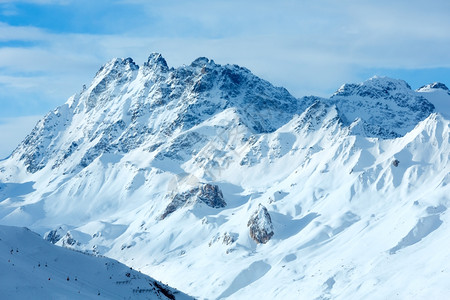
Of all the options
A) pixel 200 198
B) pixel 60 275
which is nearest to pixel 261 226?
pixel 200 198

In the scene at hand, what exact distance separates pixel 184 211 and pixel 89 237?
36.0 m

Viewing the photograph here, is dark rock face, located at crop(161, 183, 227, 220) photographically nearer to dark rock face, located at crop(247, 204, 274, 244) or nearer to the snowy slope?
dark rock face, located at crop(247, 204, 274, 244)

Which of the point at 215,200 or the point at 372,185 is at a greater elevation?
the point at 215,200

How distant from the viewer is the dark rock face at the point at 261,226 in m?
150

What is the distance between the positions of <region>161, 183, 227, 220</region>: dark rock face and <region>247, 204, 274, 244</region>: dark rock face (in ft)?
124

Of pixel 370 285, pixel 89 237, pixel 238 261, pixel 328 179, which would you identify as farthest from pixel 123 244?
pixel 370 285

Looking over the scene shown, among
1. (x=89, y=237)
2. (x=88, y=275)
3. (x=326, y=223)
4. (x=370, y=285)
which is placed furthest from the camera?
(x=89, y=237)

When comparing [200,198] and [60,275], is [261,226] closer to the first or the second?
[200,198]

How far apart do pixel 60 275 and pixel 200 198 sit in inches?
6059

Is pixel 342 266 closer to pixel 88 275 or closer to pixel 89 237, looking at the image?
pixel 88 275

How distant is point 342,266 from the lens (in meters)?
109

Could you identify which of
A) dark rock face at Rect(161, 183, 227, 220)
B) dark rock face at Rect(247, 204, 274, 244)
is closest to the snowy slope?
dark rock face at Rect(247, 204, 274, 244)

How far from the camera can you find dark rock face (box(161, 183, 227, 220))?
193625 mm

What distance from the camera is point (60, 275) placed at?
132 ft
